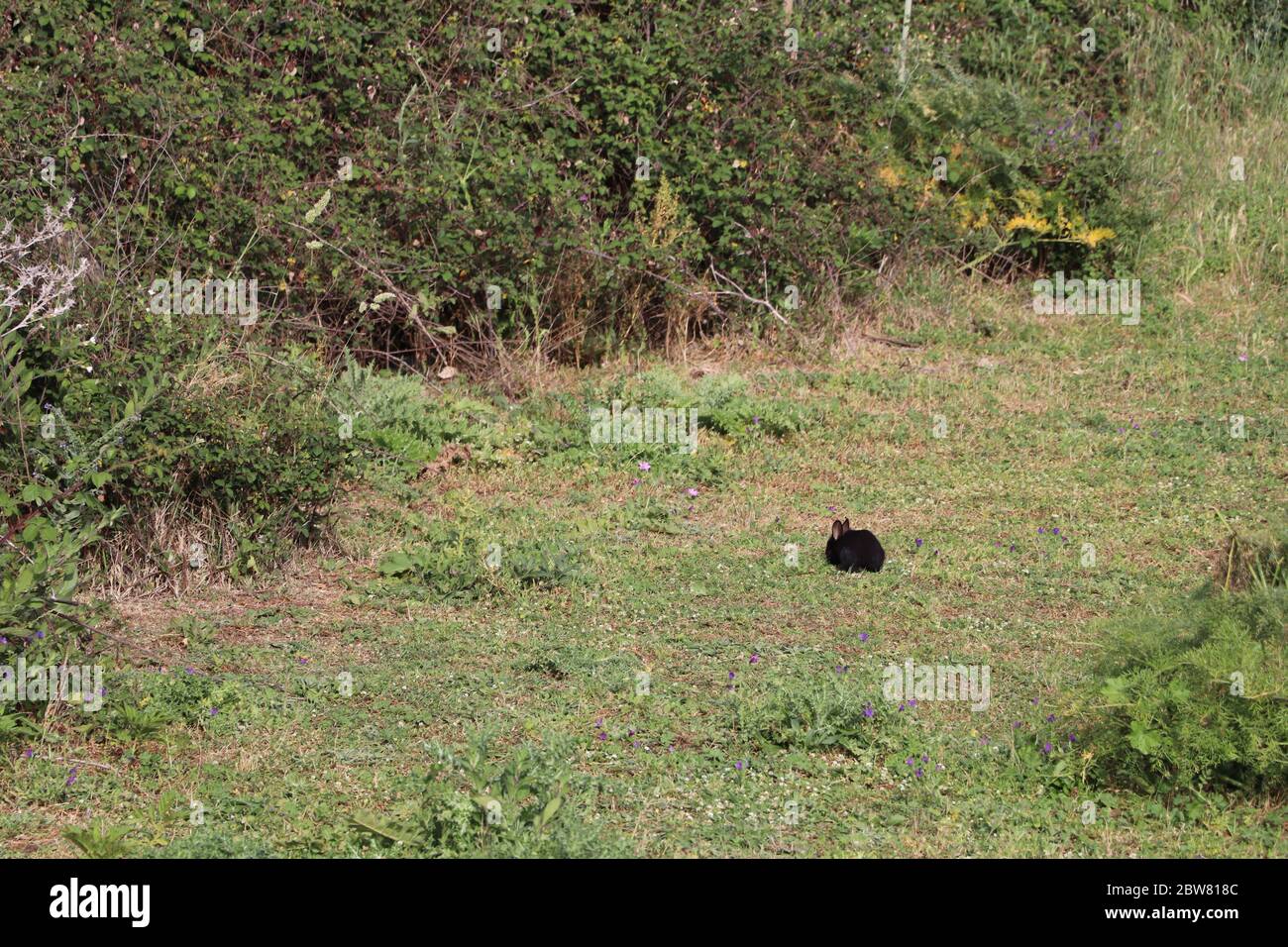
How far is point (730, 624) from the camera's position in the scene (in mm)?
6816

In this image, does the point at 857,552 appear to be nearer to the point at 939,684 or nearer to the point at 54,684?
the point at 939,684

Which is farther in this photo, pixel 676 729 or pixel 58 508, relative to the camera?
pixel 58 508

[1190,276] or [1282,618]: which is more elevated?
[1190,276]

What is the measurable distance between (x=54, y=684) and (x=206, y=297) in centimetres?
337

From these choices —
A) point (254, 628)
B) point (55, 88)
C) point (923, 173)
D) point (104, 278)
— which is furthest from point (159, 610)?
point (923, 173)

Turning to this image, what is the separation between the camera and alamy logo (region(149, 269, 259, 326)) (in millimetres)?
7645

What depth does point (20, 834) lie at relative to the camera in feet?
15.9

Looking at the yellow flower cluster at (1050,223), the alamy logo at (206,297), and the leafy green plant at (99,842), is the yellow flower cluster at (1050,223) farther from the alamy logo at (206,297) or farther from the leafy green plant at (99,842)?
the leafy green plant at (99,842)

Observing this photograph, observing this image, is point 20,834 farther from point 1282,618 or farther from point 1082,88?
point 1082,88

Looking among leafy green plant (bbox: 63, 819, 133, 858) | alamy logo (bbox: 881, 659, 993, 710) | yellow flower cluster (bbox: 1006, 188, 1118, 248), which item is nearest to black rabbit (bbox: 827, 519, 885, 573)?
alamy logo (bbox: 881, 659, 993, 710)

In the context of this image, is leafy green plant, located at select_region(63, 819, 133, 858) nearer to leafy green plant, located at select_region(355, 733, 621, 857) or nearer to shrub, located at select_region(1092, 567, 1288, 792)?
leafy green plant, located at select_region(355, 733, 621, 857)

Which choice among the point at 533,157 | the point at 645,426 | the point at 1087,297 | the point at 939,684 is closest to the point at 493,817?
the point at 939,684

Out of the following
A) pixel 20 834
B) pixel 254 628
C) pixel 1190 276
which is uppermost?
pixel 1190 276

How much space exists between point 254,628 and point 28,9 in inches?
173
